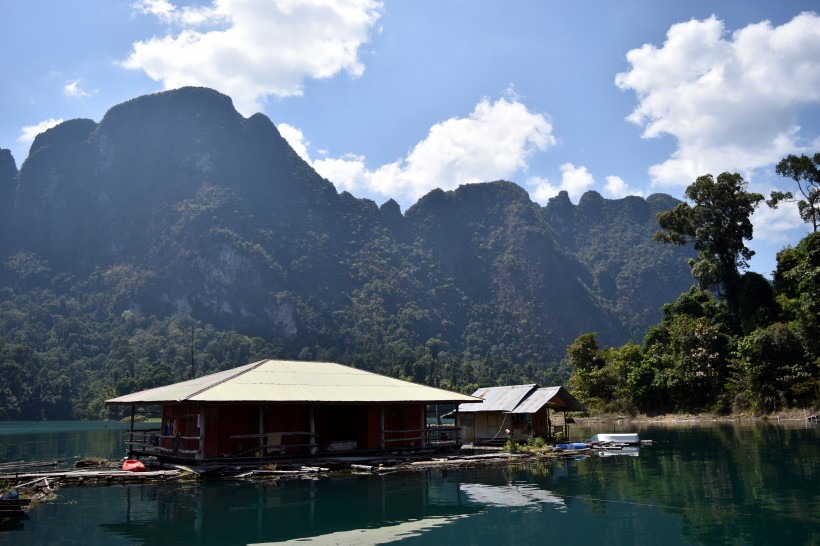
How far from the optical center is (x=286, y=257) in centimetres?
19388

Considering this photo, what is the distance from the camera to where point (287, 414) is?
25.4 metres

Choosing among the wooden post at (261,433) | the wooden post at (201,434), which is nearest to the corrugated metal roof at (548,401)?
the wooden post at (261,433)

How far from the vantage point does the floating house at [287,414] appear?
925 inches

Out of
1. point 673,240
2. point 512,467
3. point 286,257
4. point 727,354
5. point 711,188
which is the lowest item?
point 512,467

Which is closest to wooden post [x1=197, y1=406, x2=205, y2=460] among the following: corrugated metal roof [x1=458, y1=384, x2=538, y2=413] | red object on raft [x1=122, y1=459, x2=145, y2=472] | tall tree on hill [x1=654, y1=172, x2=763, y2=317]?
red object on raft [x1=122, y1=459, x2=145, y2=472]

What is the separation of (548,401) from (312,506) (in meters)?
18.2

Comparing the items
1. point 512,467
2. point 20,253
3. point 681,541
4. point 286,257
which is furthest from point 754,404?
point 20,253

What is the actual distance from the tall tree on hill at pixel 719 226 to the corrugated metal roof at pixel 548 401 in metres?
31.2

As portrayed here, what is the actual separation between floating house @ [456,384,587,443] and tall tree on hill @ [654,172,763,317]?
31.2 metres

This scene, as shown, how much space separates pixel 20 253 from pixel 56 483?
605ft

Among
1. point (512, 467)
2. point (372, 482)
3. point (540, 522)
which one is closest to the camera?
point (540, 522)

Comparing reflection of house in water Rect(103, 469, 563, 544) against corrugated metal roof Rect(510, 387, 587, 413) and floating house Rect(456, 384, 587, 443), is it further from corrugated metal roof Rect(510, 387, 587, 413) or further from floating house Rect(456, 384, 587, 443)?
floating house Rect(456, 384, 587, 443)

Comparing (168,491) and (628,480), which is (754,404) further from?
(168,491)

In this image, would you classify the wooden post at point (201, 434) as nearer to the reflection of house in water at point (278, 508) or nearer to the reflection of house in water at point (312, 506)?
the reflection of house in water at point (312, 506)
